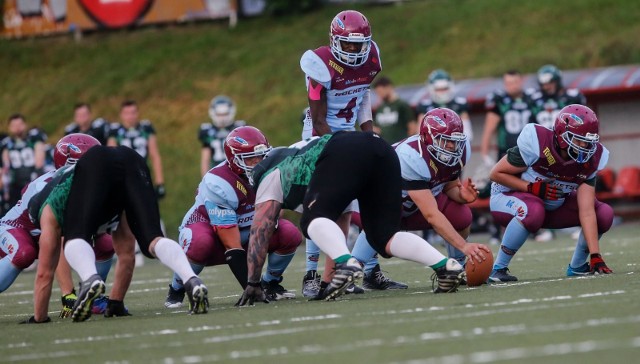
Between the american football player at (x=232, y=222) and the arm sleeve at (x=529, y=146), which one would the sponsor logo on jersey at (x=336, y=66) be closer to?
the american football player at (x=232, y=222)

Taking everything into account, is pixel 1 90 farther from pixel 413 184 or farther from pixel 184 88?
pixel 413 184

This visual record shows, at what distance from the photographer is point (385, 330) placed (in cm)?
620

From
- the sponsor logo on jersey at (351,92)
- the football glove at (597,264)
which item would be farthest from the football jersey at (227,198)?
the football glove at (597,264)

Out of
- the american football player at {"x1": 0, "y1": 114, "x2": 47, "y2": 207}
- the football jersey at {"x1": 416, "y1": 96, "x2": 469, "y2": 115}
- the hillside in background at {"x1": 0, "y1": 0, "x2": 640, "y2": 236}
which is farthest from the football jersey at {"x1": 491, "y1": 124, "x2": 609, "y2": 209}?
the hillside in background at {"x1": 0, "y1": 0, "x2": 640, "y2": 236}

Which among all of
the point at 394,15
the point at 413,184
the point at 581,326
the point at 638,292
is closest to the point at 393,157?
the point at 413,184

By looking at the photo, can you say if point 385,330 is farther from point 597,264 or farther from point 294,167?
point 597,264

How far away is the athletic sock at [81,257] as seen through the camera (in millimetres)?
7637

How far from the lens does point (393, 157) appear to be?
26.1 ft

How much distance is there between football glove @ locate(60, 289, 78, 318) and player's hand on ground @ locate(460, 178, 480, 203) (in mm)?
2499

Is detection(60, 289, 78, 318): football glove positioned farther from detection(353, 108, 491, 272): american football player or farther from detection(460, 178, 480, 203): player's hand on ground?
detection(460, 178, 480, 203): player's hand on ground

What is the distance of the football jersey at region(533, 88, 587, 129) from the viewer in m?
14.3

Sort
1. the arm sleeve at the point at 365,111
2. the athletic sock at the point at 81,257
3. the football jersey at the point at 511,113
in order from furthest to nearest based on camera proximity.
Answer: the football jersey at the point at 511,113 < the arm sleeve at the point at 365,111 < the athletic sock at the point at 81,257

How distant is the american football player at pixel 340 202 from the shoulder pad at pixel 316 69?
3.81 ft

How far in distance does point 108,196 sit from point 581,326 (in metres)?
3.06
